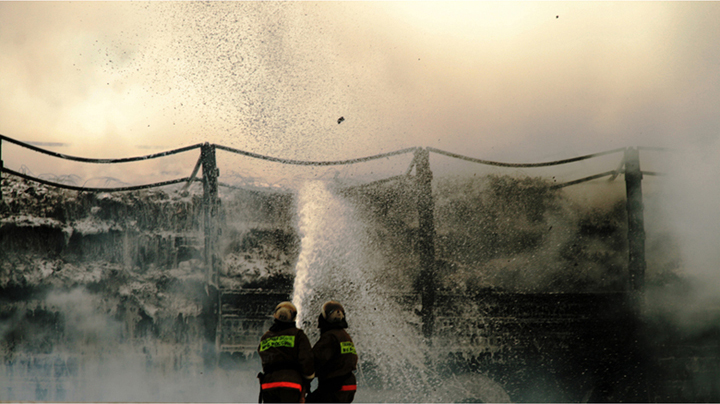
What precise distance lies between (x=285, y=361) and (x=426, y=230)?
127 inches

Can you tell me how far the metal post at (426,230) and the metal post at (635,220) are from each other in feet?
7.96

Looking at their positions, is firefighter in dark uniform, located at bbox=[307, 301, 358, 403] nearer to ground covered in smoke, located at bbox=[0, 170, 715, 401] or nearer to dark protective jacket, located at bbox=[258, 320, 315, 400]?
dark protective jacket, located at bbox=[258, 320, 315, 400]

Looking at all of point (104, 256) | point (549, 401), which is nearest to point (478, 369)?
point (549, 401)

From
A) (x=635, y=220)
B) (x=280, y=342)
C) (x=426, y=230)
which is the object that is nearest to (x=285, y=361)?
(x=280, y=342)

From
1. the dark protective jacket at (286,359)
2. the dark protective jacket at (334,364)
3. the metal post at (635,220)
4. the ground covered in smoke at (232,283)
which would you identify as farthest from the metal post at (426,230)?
the dark protective jacket at (286,359)

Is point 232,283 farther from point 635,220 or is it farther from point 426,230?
point 635,220

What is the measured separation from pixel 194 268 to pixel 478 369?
3.70 metres

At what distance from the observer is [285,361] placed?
2793 millimetres

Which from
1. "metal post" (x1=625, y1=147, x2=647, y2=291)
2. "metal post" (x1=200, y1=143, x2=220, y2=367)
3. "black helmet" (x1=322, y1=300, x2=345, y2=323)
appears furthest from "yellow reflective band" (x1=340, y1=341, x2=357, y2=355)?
"metal post" (x1=625, y1=147, x2=647, y2=291)

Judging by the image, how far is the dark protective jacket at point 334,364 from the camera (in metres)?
2.90

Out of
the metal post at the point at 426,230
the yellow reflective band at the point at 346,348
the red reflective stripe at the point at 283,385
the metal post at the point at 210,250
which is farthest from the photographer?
the metal post at the point at 426,230

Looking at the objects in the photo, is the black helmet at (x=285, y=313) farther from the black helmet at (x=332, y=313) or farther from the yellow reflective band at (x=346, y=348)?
the yellow reflective band at (x=346, y=348)

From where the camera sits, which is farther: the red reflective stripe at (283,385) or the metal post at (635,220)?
the metal post at (635,220)

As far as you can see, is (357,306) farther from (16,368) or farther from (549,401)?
(16,368)
